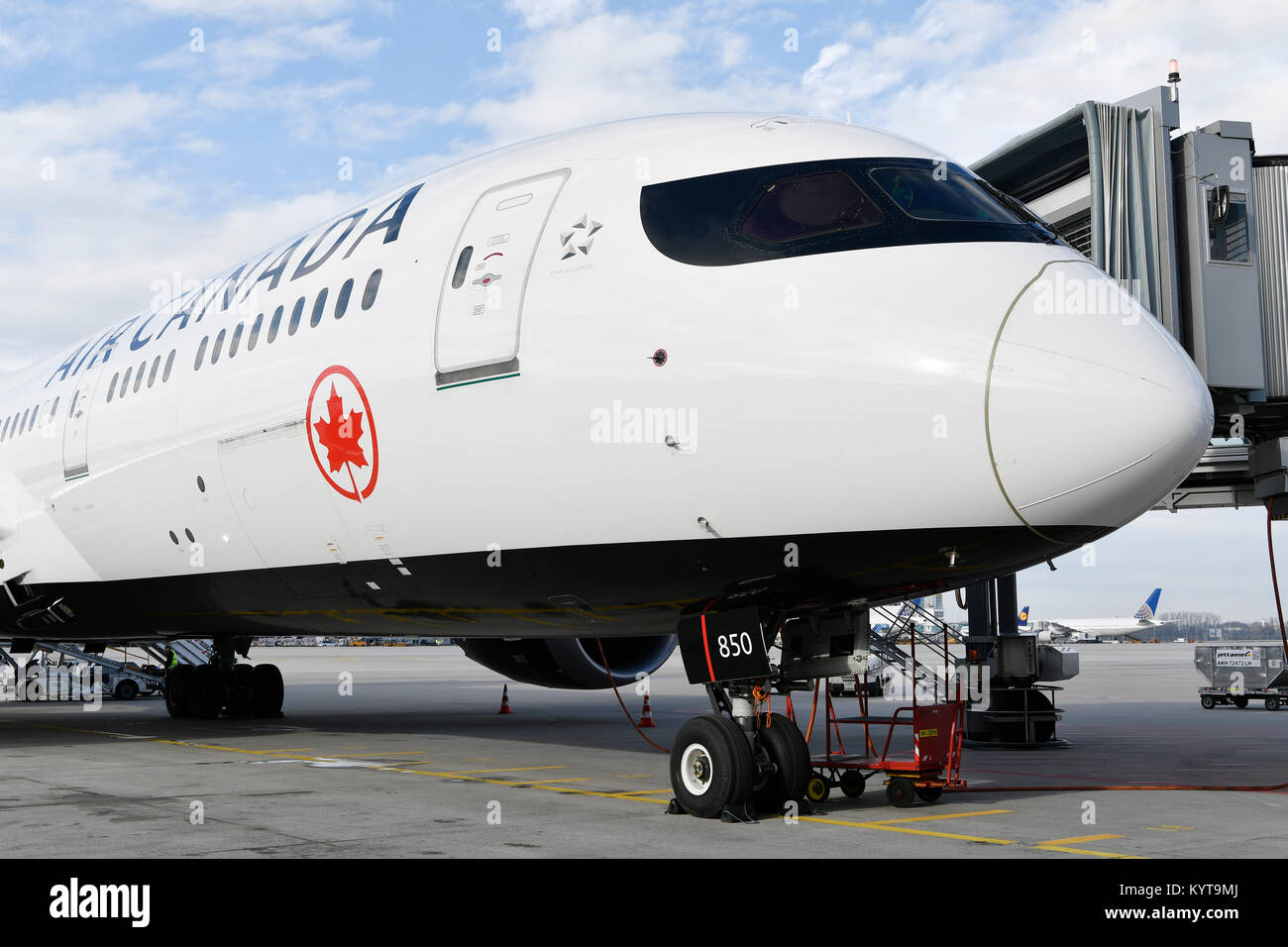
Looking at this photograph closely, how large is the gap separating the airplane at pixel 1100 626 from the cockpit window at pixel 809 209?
354 ft

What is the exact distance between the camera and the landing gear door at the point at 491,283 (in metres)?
8.18

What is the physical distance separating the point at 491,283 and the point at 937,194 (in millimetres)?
2925

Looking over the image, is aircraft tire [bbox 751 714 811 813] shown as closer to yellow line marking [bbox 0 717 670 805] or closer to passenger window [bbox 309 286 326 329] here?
yellow line marking [bbox 0 717 670 805]

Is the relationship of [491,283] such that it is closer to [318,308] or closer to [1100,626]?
[318,308]

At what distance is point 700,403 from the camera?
731 cm

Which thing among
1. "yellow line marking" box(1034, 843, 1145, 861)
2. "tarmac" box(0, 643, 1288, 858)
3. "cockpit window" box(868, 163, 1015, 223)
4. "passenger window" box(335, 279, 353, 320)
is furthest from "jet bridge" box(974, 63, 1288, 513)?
"passenger window" box(335, 279, 353, 320)

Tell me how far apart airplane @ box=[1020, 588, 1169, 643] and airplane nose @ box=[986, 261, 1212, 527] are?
108087 millimetres

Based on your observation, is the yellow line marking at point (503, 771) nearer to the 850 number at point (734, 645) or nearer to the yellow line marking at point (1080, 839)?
the 850 number at point (734, 645)


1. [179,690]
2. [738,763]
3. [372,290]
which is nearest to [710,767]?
[738,763]

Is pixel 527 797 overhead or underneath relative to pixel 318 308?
underneath

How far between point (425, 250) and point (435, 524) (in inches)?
79.0

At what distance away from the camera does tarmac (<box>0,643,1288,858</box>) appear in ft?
23.2
